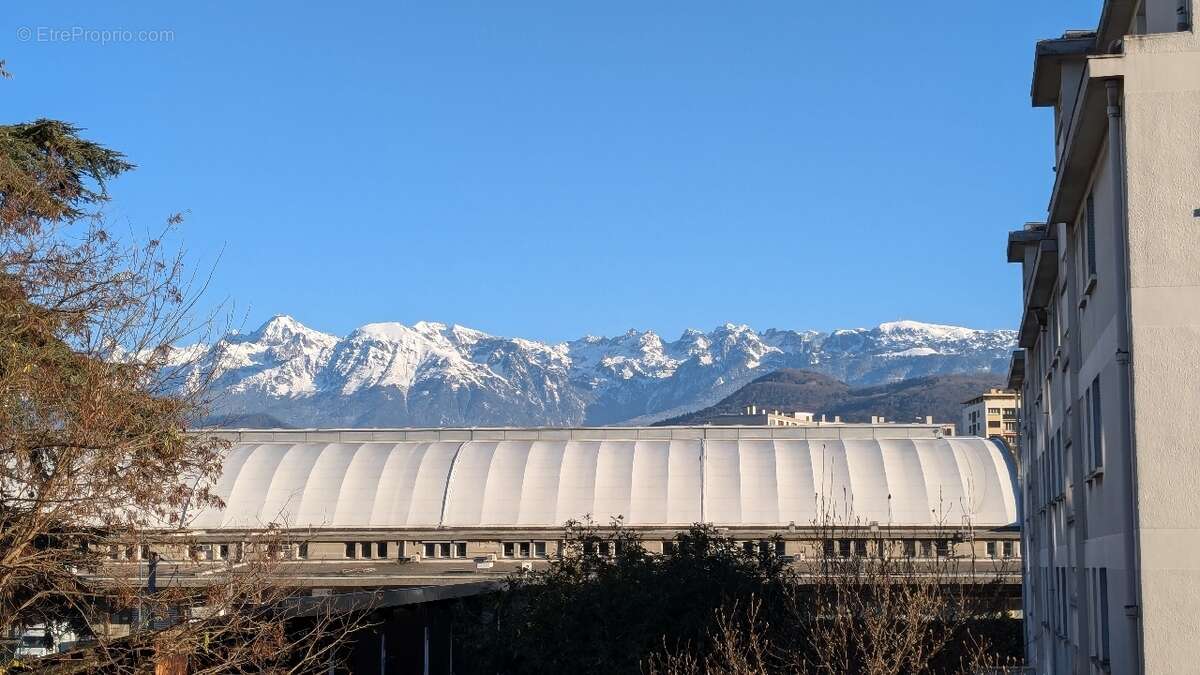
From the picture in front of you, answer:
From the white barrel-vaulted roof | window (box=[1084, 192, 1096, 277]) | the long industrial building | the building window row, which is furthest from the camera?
the white barrel-vaulted roof

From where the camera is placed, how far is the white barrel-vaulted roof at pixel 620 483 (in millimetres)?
64438

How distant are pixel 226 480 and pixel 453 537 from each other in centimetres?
1275

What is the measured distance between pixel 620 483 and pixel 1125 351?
2076 inches

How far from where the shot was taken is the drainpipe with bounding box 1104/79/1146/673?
14859mm

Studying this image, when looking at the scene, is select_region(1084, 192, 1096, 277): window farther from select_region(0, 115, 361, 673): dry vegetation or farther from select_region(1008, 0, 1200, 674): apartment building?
select_region(0, 115, 361, 673): dry vegetation

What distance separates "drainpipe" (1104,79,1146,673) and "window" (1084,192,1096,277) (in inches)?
104

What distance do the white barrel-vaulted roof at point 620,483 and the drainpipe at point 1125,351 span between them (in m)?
46.4

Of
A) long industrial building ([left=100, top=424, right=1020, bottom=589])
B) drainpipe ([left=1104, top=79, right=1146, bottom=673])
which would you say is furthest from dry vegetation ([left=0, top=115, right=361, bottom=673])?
long industrial building ([left=100, top=424, right=1020, bottom=589])

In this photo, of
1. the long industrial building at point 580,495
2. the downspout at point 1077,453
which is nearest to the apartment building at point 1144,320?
the downspout at point 1077,453

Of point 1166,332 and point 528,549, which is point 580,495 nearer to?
point 528,549

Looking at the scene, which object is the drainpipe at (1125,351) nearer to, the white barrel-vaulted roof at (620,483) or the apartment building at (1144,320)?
the apartment building at (1144,320)

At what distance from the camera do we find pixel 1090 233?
18.6 meters

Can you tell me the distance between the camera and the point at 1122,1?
17.9m

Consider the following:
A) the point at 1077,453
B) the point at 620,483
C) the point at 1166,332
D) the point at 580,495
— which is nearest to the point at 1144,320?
the point at 1166,332
